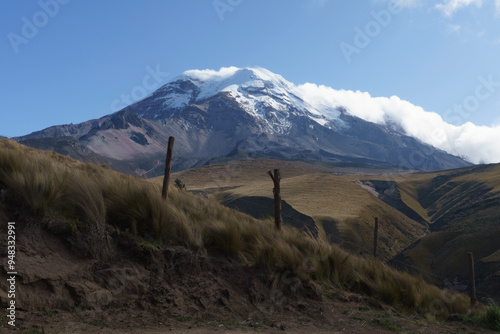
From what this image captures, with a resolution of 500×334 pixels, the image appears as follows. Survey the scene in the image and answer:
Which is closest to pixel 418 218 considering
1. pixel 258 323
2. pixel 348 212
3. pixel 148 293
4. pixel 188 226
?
pixel 348 212

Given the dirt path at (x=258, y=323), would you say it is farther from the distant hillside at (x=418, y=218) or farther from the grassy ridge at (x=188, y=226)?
the distant hillside at (x=418, y=218)

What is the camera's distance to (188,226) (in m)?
7.36

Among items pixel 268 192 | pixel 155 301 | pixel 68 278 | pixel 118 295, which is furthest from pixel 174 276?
pixel 268 192

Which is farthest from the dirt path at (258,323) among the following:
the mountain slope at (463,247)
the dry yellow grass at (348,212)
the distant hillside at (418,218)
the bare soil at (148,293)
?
the dry yellow grass at (348,212)

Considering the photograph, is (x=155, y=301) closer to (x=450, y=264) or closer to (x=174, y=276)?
(x=174, y=276)

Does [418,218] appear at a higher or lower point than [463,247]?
lower

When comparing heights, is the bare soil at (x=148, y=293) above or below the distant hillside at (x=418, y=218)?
above

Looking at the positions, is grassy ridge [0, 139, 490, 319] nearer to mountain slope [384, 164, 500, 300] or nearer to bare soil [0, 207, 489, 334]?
bare soil [0, 207, 489, 334]

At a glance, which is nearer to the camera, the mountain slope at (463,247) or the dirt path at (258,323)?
the dirt path at (258,323)

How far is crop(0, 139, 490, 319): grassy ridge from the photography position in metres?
6.32

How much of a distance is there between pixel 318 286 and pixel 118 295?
420 cm

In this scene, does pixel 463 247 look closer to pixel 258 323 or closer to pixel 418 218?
pixel 418 218

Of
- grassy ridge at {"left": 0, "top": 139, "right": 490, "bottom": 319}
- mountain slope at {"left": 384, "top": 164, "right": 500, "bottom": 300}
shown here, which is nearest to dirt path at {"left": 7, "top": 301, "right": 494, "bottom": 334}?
grassy ridge at {"left": 0, "top": 139, "right": 490, "bottom": 319}

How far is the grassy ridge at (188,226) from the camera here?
632cm
